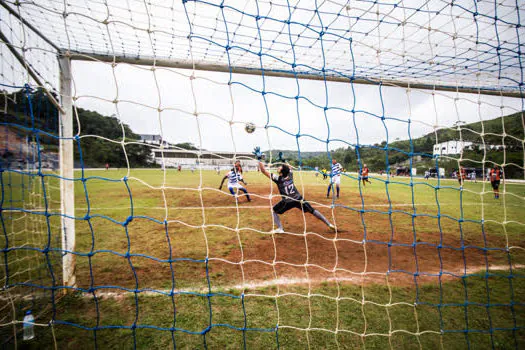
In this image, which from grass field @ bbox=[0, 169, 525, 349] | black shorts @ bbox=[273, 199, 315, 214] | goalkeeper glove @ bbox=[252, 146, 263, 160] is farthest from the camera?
black shorts @ bbox=[273, 199, 315, 214]

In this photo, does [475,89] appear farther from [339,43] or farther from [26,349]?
[26,349]

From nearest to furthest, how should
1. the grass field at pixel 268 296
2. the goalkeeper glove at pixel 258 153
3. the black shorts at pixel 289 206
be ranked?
1. the grass field at pixel 268 296
2. the goalkeeper glove at pixel 258 153
3. the black shorts at pixel 289 206

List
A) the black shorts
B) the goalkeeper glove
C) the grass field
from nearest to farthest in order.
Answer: the grass field → the goalkeeper glove → the black shorts

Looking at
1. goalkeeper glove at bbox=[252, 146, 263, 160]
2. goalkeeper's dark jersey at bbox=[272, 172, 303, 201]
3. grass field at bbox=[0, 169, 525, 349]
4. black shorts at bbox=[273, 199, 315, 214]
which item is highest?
goalkeeper glove at bbox=[252, 146, 263, 160]

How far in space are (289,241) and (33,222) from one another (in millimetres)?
6361

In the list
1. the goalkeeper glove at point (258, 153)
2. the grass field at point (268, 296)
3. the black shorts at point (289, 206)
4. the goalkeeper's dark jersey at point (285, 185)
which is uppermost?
the goalkeeper glove at point (258, 153)

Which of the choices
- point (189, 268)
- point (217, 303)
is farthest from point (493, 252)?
point (189, 268)

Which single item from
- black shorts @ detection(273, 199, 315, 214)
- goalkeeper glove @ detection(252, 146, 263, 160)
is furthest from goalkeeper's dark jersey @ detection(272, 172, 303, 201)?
goalkeeper glove @ detection(252, 146, 263, 160)

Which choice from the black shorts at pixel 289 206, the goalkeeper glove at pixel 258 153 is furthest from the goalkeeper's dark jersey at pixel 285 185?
the goalkeeper glove at pixel 258 153

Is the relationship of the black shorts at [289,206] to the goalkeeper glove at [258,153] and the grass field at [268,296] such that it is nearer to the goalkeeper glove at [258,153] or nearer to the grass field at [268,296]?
the grass field at [268,296]

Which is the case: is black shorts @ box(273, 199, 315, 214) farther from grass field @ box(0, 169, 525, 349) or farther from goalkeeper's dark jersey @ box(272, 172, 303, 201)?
grass field @ box(0, 169, 525, 349)

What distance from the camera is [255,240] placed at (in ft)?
15.2

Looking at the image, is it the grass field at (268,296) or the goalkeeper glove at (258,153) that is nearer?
the grass field at (268,296)

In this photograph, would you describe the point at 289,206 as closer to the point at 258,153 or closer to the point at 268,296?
the point at 258,153
